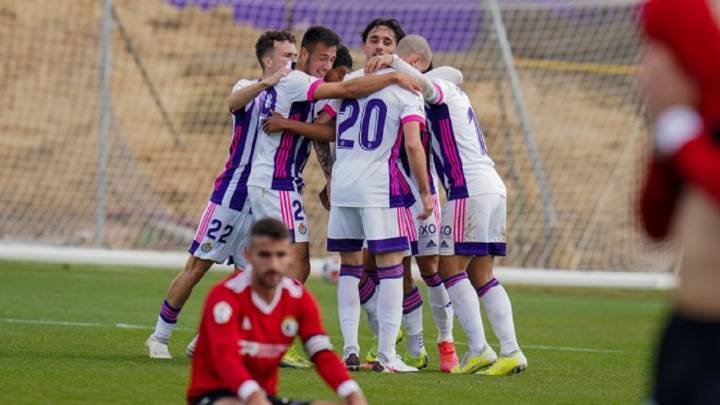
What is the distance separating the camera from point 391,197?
367 inches

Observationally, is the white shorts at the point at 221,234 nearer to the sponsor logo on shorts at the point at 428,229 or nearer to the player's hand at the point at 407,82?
the sponsor logo on shorts at the point at 428,229

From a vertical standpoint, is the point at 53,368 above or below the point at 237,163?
below

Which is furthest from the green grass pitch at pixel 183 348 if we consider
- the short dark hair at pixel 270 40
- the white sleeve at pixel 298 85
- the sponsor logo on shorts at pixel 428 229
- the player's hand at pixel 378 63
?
the short dark hair at pixel 270 40

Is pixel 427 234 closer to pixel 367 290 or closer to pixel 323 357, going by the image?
pixel 367 290

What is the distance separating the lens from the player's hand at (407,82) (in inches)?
361

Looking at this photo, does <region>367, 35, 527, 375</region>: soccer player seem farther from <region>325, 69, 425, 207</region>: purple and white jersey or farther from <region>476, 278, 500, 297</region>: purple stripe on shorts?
<region>325, 69, 425, 207</region>: purple and white jersey

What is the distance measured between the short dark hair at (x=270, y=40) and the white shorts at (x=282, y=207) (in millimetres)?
952

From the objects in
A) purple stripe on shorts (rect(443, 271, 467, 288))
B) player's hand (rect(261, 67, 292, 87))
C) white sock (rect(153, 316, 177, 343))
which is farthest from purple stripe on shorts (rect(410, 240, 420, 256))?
white sock (rect(153, 316, 177, 343))

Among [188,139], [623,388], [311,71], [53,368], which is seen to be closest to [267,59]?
[311,71]

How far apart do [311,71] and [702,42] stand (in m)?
5.98

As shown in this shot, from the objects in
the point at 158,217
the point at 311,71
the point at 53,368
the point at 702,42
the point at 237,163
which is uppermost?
the point at 702,42

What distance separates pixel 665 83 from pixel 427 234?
5813 mm

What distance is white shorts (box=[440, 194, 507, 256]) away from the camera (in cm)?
948

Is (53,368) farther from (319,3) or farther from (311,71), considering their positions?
(319,3)
